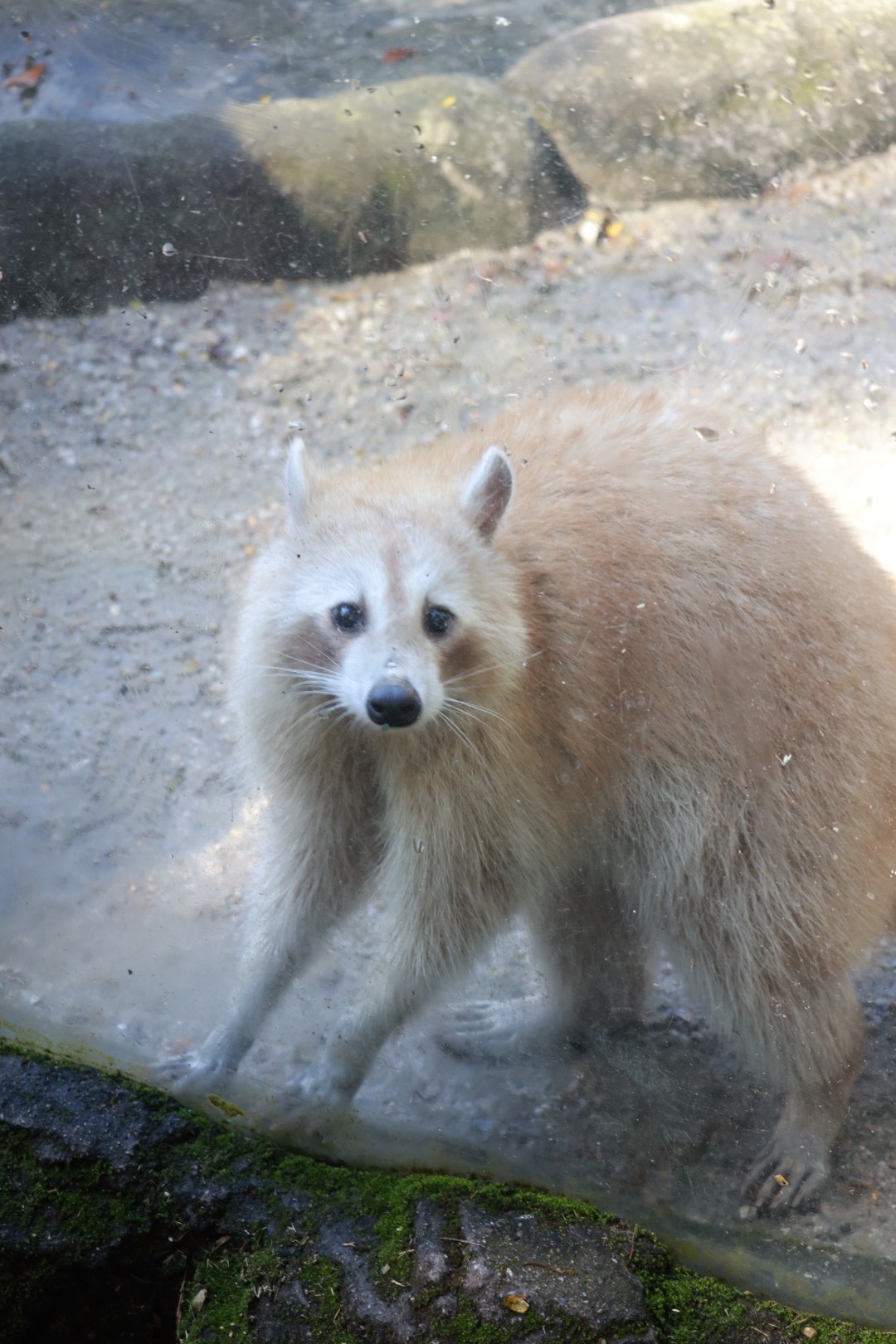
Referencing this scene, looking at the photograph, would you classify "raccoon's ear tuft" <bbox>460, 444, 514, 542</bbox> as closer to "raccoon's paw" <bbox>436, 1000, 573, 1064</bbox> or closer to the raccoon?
the raccoon

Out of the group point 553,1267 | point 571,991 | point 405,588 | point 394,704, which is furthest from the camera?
point 571,991

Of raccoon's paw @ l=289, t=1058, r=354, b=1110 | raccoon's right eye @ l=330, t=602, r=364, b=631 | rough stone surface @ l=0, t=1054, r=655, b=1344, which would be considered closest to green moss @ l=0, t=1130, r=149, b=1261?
rough stone surface @ l=0, t=1054, r=655, b=1344

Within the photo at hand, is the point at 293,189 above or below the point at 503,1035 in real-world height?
above

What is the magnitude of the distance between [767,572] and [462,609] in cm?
48

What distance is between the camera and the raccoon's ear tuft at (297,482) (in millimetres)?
1508

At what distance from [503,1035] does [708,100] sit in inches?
61.6

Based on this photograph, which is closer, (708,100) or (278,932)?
(708,100)

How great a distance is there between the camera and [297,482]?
4.97 ft

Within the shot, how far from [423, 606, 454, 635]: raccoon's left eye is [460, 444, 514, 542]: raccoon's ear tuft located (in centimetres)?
14

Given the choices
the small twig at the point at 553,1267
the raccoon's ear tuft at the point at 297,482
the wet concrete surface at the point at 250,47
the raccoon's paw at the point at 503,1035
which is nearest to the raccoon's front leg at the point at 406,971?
the raccoon's paw at the point at 503,1035

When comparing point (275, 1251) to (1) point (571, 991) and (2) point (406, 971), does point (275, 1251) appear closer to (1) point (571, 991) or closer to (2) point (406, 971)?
(2) point (406, 971)

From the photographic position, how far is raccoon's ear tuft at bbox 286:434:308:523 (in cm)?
151

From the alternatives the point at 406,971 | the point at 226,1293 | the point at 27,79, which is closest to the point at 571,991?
the point at 406,971

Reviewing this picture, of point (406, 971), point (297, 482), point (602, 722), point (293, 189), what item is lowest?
point (406, 971)
